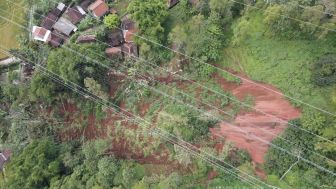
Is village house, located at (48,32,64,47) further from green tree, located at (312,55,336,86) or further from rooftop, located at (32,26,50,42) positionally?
green tree, located at (312,55,336,86)

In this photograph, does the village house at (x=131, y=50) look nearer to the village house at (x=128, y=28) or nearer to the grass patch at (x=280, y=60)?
the village house at (x=128, y=28)

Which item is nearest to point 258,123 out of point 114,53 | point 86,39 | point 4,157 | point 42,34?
point 114,53

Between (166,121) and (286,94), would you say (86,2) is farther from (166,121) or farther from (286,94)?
(286,94)

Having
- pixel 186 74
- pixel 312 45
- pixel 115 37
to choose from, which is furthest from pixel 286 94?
pixel 115 37

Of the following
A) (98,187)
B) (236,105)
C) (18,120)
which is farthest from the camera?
(18,120)

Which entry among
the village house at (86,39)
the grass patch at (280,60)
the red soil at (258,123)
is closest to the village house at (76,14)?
the village house at (86,39)

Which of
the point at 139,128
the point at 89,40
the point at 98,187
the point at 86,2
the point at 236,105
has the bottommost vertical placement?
the point at 98,187

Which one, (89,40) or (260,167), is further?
(89,40)
